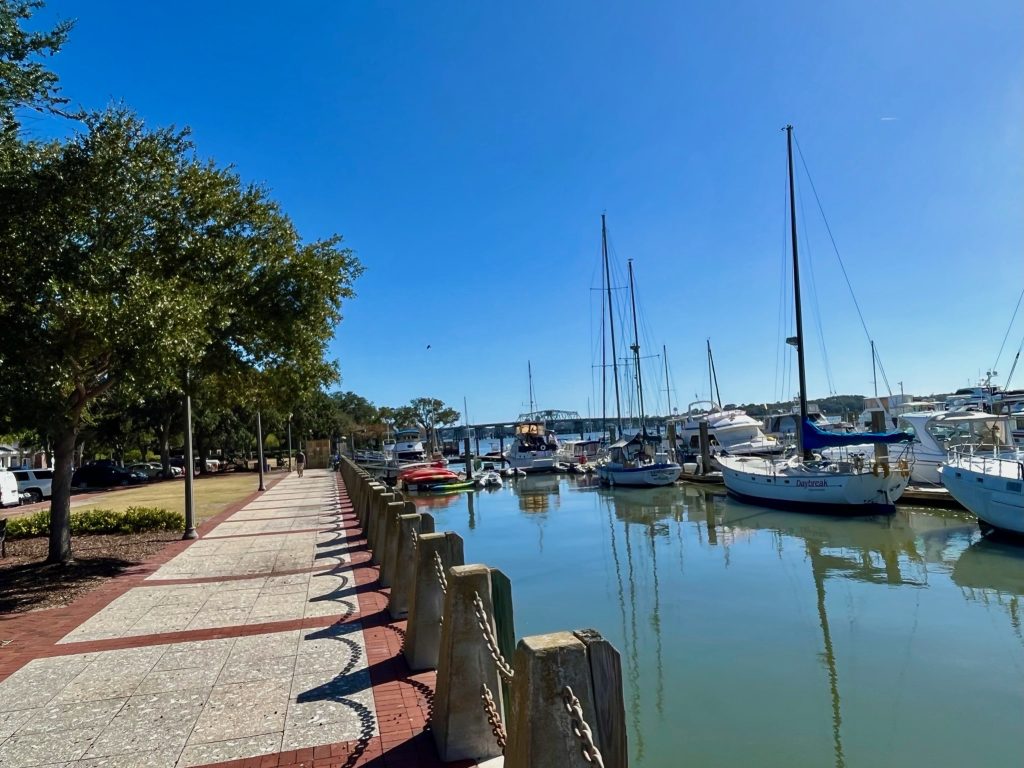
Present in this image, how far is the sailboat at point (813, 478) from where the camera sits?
78.5ft

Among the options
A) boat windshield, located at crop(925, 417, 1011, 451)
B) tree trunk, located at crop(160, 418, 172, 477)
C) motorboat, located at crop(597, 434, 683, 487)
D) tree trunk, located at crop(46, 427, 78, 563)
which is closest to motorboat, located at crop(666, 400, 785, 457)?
motorboat, located at crop(597, 434, 683, 487)

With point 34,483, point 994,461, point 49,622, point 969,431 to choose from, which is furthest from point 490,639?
point 34,483

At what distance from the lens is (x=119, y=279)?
9609 millimetres

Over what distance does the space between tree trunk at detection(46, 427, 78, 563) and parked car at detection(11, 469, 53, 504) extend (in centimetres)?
2280

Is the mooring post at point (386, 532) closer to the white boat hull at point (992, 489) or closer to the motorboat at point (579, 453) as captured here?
the white boat hull at point (992, 489)

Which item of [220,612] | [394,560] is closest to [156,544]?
[220,612]

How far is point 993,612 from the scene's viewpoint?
1197 centimetres

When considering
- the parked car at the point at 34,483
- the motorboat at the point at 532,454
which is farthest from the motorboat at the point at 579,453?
the parked car at the point at 34,483

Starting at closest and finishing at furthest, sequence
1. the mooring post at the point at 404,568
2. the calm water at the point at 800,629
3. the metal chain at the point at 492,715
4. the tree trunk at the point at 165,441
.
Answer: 1. the metal chain at the point at 492,715
2. the calm water at the point at 800,629
3. the mooring post at the point at 404,568
4. the tree trunk at the point at 165,441

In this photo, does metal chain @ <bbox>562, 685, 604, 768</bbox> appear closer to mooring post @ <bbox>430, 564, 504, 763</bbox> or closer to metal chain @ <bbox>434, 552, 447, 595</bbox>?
mooring post @ <bbox>430, 564, 504, 763</bbox>

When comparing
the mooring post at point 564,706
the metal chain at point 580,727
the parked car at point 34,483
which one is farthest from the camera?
the parked car at point 34,483

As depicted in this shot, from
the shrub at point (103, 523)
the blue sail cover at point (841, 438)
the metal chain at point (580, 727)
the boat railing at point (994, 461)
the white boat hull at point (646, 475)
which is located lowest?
the white boat hull at point (646, 475)

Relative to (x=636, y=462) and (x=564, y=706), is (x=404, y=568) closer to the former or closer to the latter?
(x=564, y=706)

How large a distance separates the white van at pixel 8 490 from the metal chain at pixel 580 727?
3067 cm
